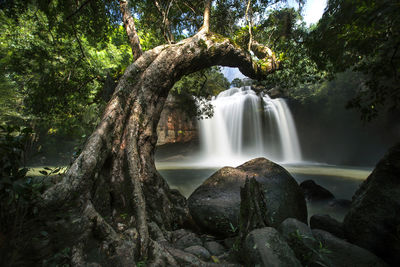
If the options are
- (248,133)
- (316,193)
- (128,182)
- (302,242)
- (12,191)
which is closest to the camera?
(12,191)

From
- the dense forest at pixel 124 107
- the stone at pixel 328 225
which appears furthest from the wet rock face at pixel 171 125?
the stone at pixel 328 225

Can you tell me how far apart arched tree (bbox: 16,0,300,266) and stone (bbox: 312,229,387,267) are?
71.7 inches

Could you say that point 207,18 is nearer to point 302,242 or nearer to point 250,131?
point 302,242

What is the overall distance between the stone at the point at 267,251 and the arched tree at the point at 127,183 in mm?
832

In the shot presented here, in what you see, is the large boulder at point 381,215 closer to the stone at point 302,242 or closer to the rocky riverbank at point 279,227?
the rocky riverbank at point 279,227

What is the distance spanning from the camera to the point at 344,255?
2436 millimetres

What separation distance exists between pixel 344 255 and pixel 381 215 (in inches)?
45.0

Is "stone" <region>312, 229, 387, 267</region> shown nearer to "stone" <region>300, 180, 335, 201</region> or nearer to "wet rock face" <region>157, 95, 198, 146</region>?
"stone" <region>300, 180, 335, 201</region>

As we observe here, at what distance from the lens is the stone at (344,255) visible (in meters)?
2.32

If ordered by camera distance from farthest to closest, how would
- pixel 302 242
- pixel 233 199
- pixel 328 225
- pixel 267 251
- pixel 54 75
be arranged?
1. pixel 54 75
2. pixel 233 199
3. pixel 328 225
4. pixel 302 242
5. pixel 267 251

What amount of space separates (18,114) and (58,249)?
16.6 metres

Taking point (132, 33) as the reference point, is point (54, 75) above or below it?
below

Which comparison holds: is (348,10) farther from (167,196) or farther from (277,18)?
(277,18)

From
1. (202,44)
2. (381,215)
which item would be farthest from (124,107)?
(381,215)
